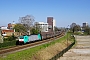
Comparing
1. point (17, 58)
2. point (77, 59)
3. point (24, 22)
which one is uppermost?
point (24, 22)

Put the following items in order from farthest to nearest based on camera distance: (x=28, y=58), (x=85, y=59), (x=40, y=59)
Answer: (x=85, y=59)
(x=40, y=59)
(x=28, y=58)

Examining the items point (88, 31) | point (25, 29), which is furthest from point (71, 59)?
point (88, 31)

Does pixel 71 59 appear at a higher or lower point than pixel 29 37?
lower

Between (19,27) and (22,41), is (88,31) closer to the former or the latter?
(19,27)

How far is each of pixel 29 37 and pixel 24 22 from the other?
56.3 meters

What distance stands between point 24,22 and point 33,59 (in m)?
80.4

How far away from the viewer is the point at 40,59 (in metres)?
30.7

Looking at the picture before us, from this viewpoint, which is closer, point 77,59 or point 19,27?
point 77,59

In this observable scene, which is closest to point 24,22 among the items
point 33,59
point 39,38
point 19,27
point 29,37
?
point 19,27

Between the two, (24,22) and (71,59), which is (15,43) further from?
(24,22)

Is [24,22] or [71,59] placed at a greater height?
[24,22]

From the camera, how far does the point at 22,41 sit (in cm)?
4825

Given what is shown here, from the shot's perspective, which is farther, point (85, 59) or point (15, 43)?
point (15, 43)

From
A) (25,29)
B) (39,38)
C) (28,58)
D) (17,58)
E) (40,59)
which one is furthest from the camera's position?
(25,29)
